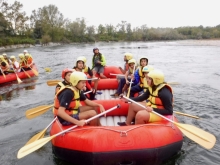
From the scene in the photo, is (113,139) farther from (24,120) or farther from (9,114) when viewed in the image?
(9,114)

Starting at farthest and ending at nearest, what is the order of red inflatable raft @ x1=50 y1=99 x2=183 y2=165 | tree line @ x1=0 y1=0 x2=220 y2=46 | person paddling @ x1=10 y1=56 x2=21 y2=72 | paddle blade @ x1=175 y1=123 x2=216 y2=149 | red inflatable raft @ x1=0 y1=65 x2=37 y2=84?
tree line @ x1=0 y1=0 x2=220 y2=46 < person paddling @ x1=10 y1=56 x2=21 y2=72 < red inflatable raft @ x1=0 y1=65 x2=37 y2=84 < paddle blade @ x1=175 y1=123 x2=216 y2=149 < red inflatable raft @ x1=50 y1=99 x2=183 y2=165

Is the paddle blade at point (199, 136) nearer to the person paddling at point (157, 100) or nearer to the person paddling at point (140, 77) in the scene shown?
the person paddling at point (157, 100)

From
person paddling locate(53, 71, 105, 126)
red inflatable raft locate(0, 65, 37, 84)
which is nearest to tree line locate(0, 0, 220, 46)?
red inflatable raft locate(0, 65, 37, 84)

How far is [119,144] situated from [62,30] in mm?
53043

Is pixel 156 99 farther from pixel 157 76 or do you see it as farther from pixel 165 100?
pixel 157 76

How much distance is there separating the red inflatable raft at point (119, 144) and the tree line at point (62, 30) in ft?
124

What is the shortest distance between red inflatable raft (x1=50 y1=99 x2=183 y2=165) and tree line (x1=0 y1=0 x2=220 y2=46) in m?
37.6

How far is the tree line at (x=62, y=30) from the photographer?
44.3 meters

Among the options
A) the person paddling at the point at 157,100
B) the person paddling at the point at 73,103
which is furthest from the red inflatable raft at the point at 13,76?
the person paddling at the point at 157,100

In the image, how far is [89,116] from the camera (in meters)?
4.05

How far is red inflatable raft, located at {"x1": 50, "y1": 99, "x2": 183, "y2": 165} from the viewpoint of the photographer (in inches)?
134

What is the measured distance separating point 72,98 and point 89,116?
48 cm

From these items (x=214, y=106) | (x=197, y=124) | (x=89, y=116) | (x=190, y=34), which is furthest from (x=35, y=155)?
(x=190, y=34)

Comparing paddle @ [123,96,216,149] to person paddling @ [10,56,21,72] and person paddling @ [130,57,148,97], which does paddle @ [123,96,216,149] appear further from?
person paddling @ [10,56,21,72]
